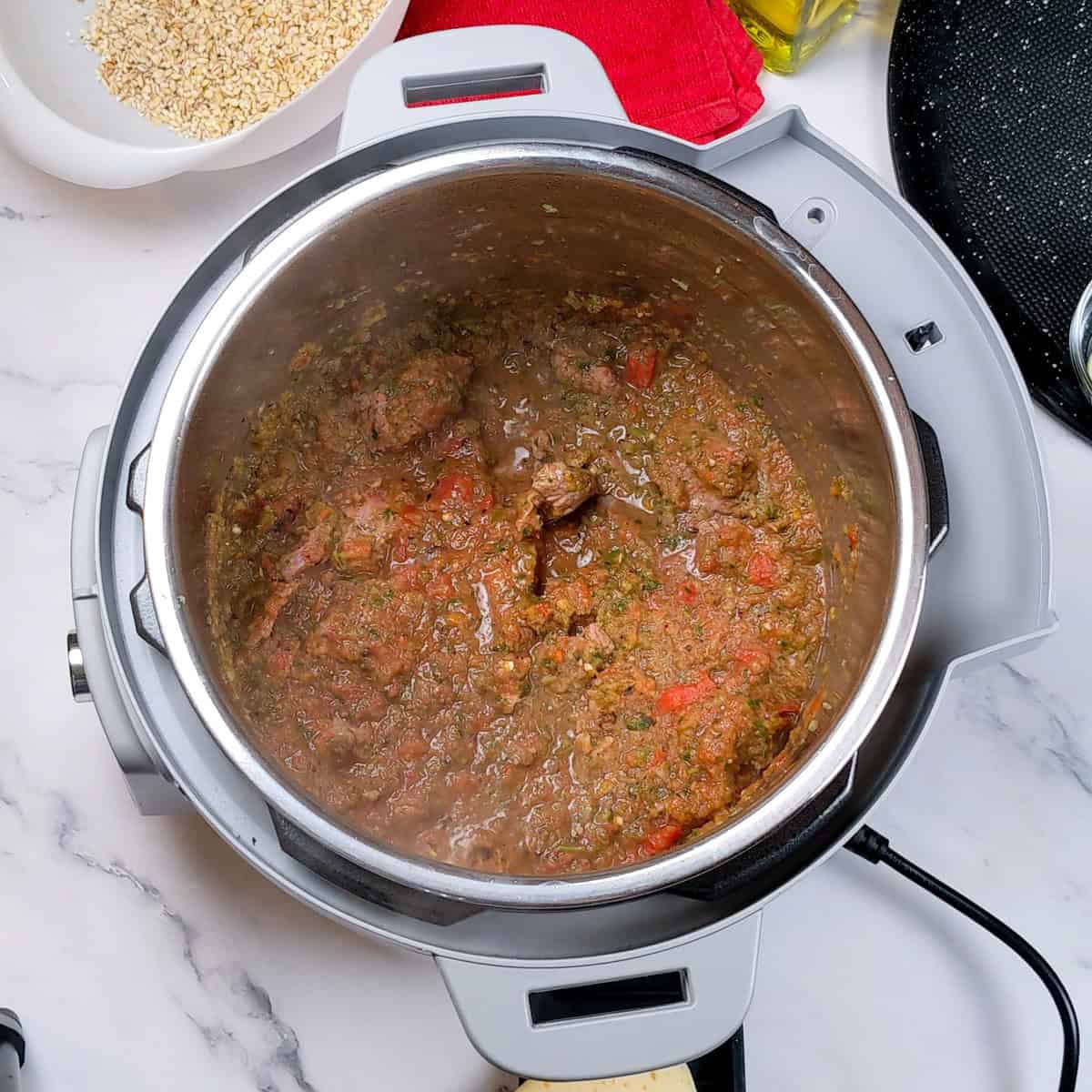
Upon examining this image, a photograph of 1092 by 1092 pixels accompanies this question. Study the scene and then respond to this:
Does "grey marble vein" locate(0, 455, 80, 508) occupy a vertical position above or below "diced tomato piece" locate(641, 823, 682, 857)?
above

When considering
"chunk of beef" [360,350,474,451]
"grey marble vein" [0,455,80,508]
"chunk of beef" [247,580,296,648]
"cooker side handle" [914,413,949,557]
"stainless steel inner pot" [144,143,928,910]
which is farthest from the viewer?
"grey marble vein" [0,455,80,508]

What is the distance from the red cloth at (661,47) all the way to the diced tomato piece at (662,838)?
2.74ft

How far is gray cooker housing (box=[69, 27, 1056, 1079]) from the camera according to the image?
38.6 inches

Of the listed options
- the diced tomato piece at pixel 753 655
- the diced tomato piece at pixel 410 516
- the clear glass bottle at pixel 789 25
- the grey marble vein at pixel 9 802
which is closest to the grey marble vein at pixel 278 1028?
the grey marble vein at pixel 9 802

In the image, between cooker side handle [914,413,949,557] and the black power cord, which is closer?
cooker side handle [914,413,949,557]

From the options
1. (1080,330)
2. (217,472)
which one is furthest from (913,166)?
(217,472)

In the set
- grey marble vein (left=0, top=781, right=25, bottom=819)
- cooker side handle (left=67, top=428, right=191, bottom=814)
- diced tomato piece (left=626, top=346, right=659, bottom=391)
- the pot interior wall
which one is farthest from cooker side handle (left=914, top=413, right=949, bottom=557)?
grey marble vein (left=0, top=781, right=25, bottom=819)

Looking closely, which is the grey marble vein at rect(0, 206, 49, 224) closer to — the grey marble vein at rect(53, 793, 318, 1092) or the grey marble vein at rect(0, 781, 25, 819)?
the grey marble vein at rect(0, 781, 25, 819)

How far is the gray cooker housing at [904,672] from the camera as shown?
3.21 ft

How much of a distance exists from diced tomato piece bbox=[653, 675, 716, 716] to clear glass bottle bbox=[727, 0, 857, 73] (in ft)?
2.59

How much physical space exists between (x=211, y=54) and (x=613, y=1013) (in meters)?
1.22

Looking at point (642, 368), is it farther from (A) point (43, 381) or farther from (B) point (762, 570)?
(A) point (43, 381)

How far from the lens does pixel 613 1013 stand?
0.98m

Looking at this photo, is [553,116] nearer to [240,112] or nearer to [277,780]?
[240,112]
